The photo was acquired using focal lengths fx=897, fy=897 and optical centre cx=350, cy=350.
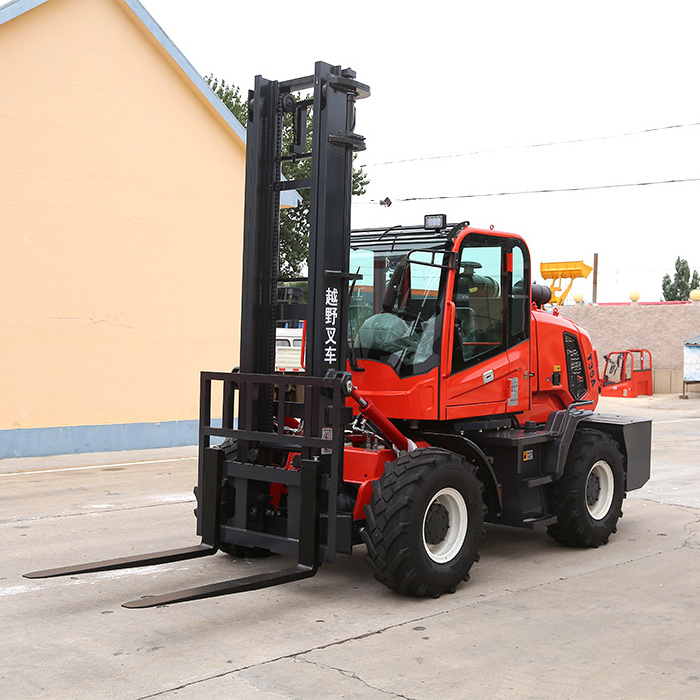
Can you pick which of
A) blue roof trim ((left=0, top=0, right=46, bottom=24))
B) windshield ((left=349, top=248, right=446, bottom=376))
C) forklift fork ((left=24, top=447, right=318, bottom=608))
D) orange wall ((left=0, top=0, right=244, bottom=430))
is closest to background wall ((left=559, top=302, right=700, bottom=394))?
orange wall ((left=0, top=0, right=244, bottom=430))

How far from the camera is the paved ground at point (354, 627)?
15.9 feet

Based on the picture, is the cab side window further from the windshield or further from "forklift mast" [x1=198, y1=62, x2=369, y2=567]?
"forklift mast" [x1=198, y1=62, x2=369, y2=567]

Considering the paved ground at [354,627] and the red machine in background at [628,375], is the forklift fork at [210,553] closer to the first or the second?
the paved ground at [354,627]

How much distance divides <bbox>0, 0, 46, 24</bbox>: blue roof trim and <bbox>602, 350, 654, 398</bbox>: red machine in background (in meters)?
24.3

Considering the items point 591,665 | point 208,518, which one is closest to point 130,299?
point 208,518

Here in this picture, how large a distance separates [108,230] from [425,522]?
1060 centimetres

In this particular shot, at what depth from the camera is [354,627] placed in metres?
5.82

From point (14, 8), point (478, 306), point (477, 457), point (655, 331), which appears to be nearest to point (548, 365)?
point (478, 306)

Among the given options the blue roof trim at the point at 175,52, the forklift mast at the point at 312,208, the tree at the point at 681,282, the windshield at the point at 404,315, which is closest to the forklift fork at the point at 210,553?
the forklift mast at the point at 312,208

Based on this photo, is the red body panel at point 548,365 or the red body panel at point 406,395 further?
the red body panel at point 548,365

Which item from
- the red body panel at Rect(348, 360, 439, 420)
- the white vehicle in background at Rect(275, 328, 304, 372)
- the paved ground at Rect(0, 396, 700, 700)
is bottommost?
the paved ground at Rect(0, 396, 700, 700)

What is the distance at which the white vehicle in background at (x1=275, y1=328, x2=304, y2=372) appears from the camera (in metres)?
7.06

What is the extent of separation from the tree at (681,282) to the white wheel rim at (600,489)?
63.8 m

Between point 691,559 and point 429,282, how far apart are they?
354cm
